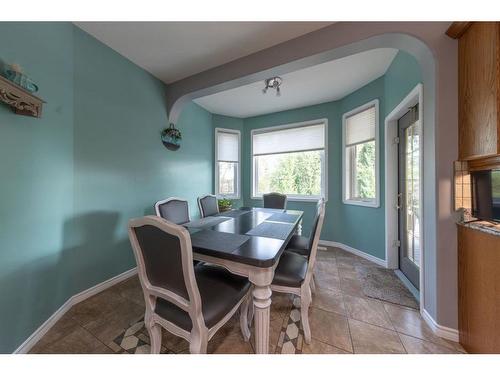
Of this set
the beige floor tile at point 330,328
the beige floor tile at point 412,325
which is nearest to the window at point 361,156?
the beige floor tile at point 412,325

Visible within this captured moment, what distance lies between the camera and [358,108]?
2889 mm

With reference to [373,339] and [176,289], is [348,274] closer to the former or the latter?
[373,339]

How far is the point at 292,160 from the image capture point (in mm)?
3725

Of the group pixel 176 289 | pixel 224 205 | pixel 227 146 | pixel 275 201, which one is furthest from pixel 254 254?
pixel 227 146

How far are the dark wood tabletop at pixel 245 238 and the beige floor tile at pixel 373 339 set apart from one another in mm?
874

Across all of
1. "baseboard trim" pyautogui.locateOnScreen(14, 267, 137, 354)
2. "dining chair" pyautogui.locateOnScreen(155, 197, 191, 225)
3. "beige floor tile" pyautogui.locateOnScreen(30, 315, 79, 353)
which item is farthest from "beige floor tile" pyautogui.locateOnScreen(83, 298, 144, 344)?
"dining chair" pyautogui.locateOnScreen(155, 197, 191, 225)

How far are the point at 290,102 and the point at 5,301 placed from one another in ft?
12.7

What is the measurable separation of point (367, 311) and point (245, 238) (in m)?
1.34

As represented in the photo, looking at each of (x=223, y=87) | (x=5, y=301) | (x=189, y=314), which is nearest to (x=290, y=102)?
(x=223, y=87)

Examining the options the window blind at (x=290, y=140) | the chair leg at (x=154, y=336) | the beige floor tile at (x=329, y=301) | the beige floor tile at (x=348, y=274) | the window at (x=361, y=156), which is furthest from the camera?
the window blind at (x=290, y=140)

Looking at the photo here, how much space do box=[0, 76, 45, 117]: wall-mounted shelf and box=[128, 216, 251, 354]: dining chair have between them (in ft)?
3.46

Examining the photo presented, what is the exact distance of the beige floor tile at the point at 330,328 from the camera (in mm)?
1311

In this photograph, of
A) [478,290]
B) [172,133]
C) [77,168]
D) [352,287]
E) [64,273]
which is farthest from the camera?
[172,133]

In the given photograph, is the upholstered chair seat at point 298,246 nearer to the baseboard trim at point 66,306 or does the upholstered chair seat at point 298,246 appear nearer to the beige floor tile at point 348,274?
the beige floor tile at point 348,274
